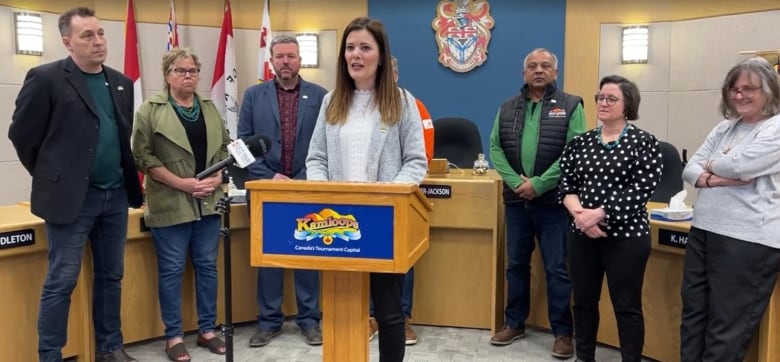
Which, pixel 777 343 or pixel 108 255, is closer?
pixel 777 343

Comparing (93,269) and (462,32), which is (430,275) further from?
(462,32)

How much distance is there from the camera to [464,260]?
3.67 metres

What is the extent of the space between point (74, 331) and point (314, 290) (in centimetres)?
121

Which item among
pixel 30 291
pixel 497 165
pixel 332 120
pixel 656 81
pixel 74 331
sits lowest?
pixel 74 331

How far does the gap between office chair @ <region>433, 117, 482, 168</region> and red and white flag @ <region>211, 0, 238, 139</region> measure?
1997 mm

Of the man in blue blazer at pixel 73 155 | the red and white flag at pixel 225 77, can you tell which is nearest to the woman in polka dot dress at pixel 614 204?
the man in blue blazer at pixel 73 155

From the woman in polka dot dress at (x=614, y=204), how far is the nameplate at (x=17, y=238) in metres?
2.38

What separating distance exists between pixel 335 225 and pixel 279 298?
192 cm

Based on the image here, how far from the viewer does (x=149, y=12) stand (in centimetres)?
582

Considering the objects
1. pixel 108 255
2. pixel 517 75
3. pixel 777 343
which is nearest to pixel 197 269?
pixel 108 255

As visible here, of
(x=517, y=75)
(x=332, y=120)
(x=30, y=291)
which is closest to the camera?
(x=332, y=120)

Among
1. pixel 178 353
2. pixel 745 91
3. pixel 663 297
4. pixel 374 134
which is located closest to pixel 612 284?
pixel 663 297

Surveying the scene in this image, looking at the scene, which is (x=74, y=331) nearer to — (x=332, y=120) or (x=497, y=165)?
(x=332, y=120)

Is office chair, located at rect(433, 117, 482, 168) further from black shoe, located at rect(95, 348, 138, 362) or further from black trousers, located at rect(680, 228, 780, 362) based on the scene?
black shoe, located at rect(95, 348, 138, 362)
